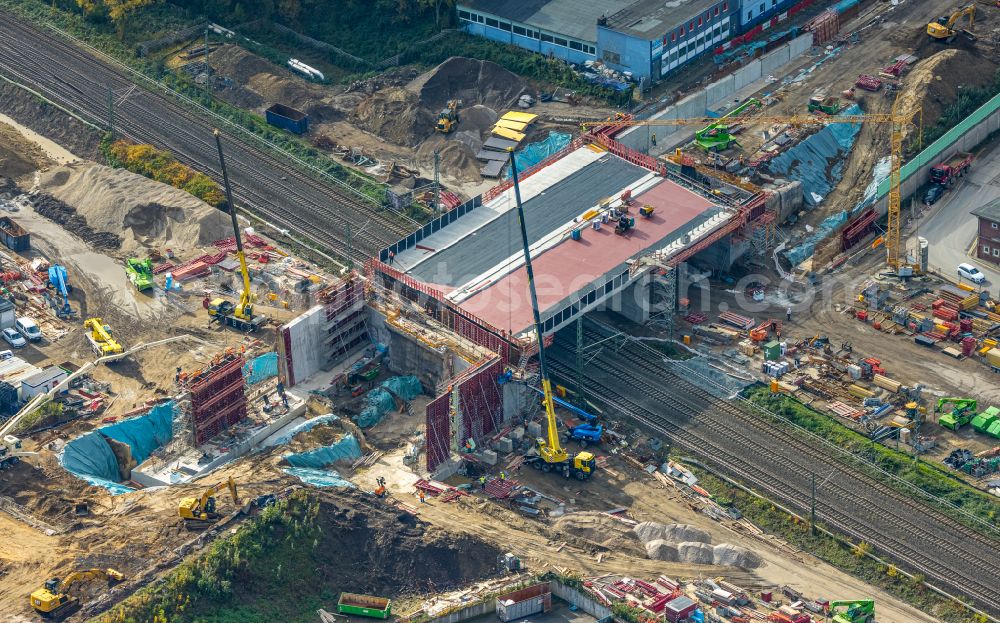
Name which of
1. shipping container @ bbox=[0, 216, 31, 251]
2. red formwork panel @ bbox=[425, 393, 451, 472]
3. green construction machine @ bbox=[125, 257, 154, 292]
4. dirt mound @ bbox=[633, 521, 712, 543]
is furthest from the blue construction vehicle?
dirt mound @ bbox=[633, 521, 712, 543]

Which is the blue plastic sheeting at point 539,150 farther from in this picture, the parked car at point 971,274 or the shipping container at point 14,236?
the shipping container at point 14,236

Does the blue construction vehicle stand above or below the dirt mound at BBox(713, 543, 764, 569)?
above

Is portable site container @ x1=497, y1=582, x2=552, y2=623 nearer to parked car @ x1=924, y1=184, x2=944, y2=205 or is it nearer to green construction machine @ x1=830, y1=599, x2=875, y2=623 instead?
green construction machine @ x1=830, y1=599, x2=875, y2=623

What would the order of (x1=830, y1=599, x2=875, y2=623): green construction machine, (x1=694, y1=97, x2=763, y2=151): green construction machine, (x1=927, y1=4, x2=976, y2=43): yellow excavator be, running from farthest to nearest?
(x1=927, y1=4, x2=976, y2=43): yellow excavator → (x1=694, y1=97, x2=763, y2=151): green construction machine → (x1=830, y1=599, x2=875, y2=623): green construction machine

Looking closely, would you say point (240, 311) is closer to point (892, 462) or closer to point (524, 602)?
point (524, 602)

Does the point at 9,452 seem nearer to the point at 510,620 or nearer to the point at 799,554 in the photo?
the point at 510,620

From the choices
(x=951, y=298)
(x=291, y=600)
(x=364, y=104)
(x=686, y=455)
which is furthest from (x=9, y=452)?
(x=951, y=298)

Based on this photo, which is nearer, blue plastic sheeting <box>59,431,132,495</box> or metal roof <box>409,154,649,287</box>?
blue plastic sheeting <box>59,431,132,495</box>

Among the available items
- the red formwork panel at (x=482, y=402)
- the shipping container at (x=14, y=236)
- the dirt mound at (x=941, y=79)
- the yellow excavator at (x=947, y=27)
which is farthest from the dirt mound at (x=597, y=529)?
the yellow excavator at (x=947, y=27)
